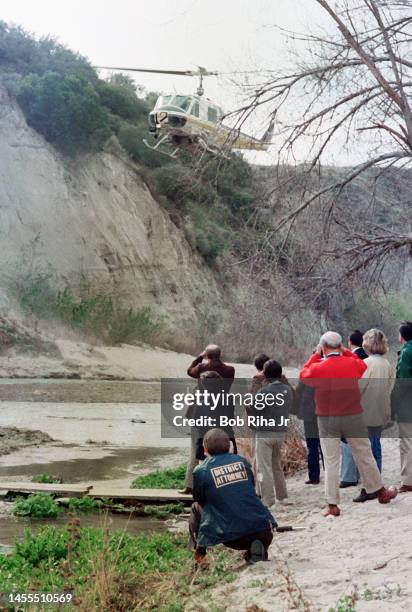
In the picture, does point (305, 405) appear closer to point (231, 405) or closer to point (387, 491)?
point (231, 405)

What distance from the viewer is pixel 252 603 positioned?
5.57 metres

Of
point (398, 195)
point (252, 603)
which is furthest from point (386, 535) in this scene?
point (398, 195)

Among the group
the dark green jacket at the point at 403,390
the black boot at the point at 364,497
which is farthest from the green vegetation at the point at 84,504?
the dark green jacket at the point at 403,390

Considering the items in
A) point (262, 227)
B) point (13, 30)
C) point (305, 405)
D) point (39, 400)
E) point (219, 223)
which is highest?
point (13, 30)

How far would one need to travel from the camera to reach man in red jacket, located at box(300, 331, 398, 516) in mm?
7992

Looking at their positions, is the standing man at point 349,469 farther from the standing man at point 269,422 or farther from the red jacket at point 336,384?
the red jacket at point 336,384

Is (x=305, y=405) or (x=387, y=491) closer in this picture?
(x=387, y=491)

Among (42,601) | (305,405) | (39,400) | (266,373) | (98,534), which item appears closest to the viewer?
(42,601)

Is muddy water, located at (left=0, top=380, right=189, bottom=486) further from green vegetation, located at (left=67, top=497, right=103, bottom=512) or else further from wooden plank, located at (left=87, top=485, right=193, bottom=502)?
green vegetation, located at (left=67, top=497, right=103, bottom=512)

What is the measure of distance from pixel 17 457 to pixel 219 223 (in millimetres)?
32059

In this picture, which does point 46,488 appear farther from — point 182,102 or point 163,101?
point 163,101

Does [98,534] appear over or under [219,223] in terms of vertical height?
under

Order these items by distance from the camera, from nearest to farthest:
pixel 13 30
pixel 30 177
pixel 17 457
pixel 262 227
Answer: pixel 262 227
pixel 17 457
pixel 30 177
pixel 13 30

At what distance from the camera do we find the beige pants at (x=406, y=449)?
27.3 feet
